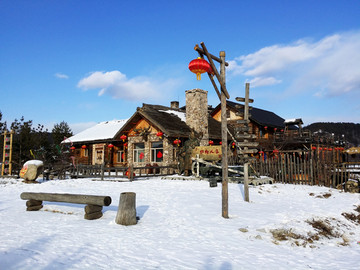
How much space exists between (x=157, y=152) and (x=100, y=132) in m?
9.25

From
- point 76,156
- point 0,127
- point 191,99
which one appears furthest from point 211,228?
point 0,127

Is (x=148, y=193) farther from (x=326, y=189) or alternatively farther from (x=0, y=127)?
(x=0, y=127)

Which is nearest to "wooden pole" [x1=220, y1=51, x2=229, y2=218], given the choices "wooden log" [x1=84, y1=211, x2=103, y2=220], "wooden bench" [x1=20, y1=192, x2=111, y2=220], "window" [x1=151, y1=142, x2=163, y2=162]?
"wooden bench" [x1=20, y1=192, x2=111, y2=220]

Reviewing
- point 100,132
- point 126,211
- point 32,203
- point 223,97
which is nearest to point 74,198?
point 126,211

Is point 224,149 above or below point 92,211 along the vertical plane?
above

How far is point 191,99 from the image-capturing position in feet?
74.5

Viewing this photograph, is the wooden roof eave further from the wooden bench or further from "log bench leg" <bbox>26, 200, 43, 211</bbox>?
the wooden bench

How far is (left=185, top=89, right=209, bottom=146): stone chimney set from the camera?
22.6 meters

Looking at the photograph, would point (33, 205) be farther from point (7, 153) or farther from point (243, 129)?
point (7, 153)

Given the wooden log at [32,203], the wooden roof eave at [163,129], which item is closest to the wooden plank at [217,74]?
the wooden log at [32,203]

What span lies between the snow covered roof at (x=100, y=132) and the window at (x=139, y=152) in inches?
122

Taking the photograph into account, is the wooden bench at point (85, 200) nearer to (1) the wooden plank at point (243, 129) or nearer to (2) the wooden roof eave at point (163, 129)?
(1) the wooden plank at point (243, 129)

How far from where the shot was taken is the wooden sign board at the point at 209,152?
17.0 metres

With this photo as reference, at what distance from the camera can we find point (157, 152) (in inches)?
894
